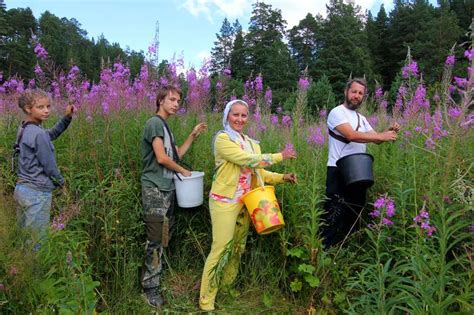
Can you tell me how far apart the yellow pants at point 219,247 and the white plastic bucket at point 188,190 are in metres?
0.27

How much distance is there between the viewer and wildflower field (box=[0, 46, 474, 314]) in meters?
2.22

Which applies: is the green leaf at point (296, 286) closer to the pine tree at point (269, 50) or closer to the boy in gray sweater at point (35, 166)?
the boy in gray sweater at point (35, 166)

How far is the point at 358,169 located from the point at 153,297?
2237 mm

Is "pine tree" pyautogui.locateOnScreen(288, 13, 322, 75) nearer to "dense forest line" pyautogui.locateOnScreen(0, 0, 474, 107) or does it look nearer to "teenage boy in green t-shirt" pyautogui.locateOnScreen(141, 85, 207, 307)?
"dense forest line" pyautogui.locateOnScreen(0, 0, 474, 107)

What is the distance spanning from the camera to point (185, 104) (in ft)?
17.8

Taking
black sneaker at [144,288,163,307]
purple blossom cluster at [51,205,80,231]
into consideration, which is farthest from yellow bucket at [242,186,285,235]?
purple blossom cluster at [51,205,80,231]

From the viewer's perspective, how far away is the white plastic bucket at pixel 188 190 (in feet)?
11.0

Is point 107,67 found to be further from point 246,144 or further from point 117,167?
point 246,144

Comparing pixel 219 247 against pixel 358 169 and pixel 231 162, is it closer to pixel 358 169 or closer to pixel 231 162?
pixel 231 162

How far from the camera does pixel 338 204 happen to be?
3.32 m

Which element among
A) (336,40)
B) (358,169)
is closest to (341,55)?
(336,40)

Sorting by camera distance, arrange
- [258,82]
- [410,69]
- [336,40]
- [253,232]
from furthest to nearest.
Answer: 1. [336,40]
2. [258,82]
3. [410,69]
4. [253,232]

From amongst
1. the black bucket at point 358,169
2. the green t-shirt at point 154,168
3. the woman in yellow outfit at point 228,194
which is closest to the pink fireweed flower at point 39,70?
the green t-shirt at point 154,168

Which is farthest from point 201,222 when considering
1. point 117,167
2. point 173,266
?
point 117,167
